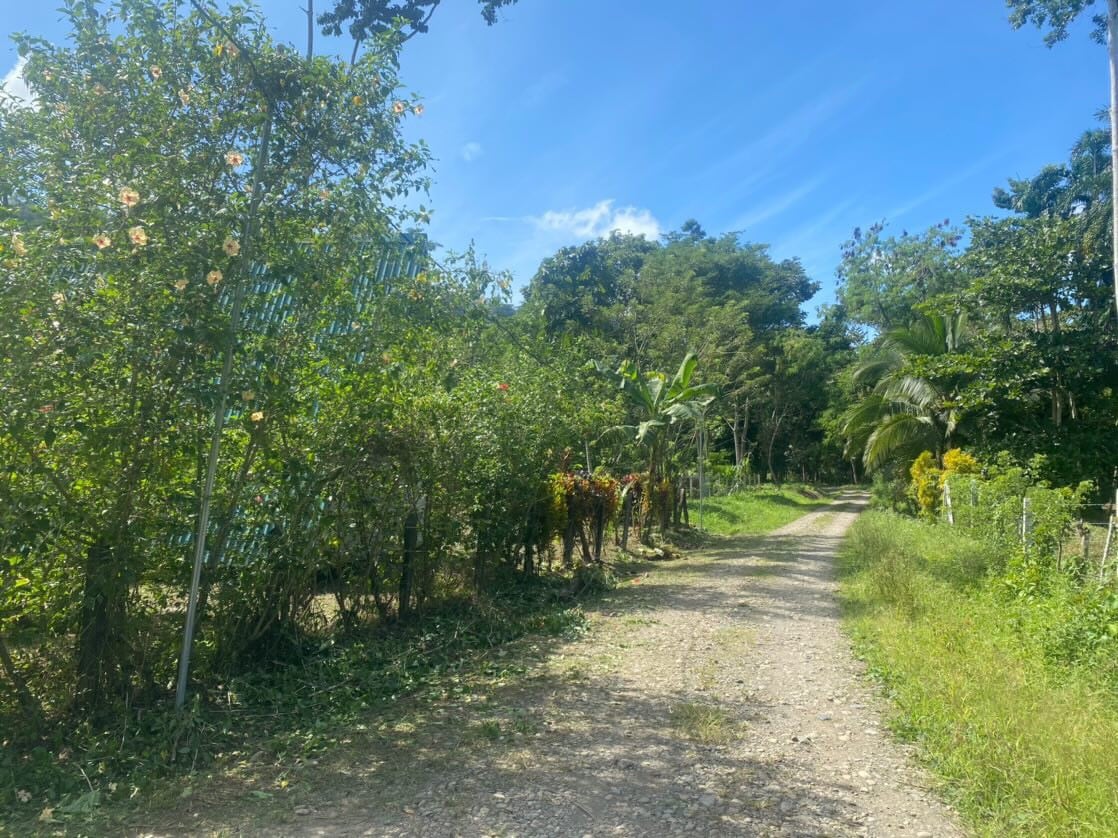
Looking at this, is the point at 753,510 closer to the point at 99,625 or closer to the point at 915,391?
the point at 915,391

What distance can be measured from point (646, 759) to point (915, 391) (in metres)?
18.8

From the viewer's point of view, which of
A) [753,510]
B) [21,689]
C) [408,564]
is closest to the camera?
[21,689]

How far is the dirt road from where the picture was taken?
12.2ft

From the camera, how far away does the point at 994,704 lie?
15.8ft

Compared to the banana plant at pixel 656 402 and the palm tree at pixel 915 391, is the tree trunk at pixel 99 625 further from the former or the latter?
the palm tree at pixel 915 391

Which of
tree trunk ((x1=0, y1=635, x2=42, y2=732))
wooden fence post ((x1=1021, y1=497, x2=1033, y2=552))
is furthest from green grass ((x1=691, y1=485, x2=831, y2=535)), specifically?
tree trunk ((x1=0, y1=635, x2=42, y2=732))

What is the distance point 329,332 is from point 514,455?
3.83 m

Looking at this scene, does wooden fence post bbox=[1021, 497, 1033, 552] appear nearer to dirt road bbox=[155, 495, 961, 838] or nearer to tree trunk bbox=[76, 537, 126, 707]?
dirt road bbox=[155, 495, 961, 838]

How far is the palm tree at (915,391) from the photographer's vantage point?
1998cm

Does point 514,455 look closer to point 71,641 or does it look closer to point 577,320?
point 71,641

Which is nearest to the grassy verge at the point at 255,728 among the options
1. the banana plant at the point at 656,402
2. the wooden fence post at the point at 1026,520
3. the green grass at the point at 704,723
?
the green grass at the point at 704,723

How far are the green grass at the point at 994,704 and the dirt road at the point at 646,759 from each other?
0.24 meters

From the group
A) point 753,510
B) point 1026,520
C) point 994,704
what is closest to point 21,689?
point 994,704

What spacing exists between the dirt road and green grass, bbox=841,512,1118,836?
238mm
